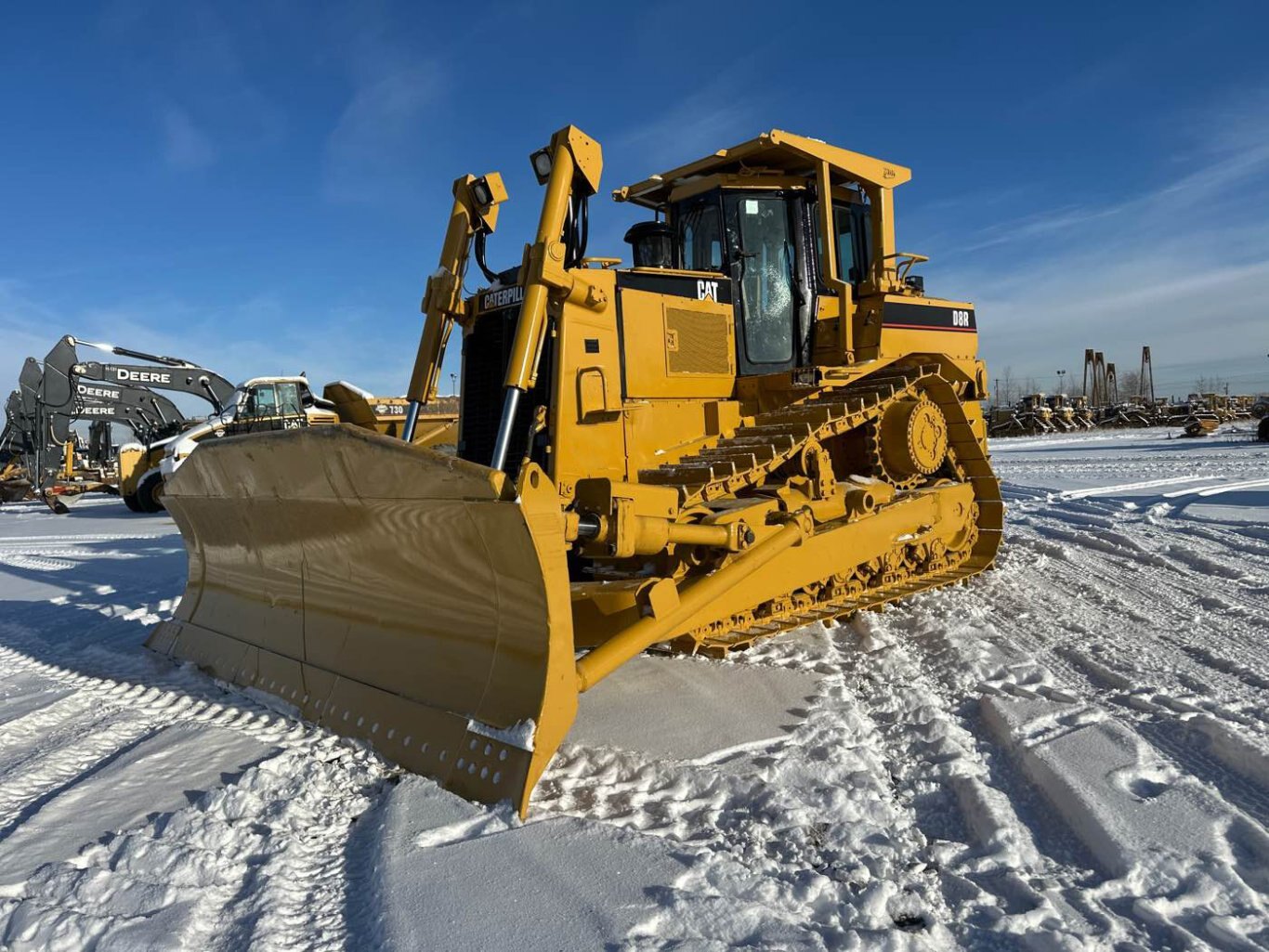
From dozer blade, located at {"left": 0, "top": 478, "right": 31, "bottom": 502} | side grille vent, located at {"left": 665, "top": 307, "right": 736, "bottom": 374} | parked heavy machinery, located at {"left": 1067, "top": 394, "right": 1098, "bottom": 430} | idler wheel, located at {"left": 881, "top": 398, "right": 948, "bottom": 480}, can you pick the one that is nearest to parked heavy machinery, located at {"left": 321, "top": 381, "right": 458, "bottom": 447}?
side grille vent, located at {"left": 665, "top": 307, "right": 736, "bottom": 374}

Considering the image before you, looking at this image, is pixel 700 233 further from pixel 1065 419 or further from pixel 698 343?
pixel 1065 419

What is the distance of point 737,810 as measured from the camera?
2979 mm

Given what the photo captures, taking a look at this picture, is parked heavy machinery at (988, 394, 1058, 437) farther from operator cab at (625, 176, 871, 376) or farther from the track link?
operator cab at (625, 176, 871, 376)

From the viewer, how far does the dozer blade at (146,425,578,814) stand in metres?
3.11

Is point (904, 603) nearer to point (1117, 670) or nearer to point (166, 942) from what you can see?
point (1117, 670)

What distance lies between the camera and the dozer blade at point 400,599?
3113 mm

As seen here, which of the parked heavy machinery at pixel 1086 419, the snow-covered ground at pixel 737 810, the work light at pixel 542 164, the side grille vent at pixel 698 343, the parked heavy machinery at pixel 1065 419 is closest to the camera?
the snow-covered ground at pixel 737 810

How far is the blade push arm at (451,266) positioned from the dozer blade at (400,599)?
4.95ft

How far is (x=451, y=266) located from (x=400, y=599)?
9.49 feet

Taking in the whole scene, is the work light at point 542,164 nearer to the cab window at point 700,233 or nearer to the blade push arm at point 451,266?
the blade push arm at point 451,266

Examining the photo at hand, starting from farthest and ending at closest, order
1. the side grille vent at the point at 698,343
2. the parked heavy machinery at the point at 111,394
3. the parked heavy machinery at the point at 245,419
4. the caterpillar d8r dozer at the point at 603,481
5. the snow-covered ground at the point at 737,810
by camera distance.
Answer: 1. the parked heavy machinery at the point at 111,394
2. the parked heavy machinery at the point at 245,419
3. the side grille vent at the point at 698,343
4. the caterpillar d8r dozer at the point at 603,481
5. the snow-covered ground at the point at 737,810

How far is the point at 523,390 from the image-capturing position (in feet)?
15.6

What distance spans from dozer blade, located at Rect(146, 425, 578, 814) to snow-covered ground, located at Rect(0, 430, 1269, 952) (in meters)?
0.20

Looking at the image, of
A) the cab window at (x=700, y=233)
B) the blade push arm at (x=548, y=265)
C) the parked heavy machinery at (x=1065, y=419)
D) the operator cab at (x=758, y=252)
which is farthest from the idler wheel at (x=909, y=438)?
the parked heavy machinery at (x=1065, y=419)
